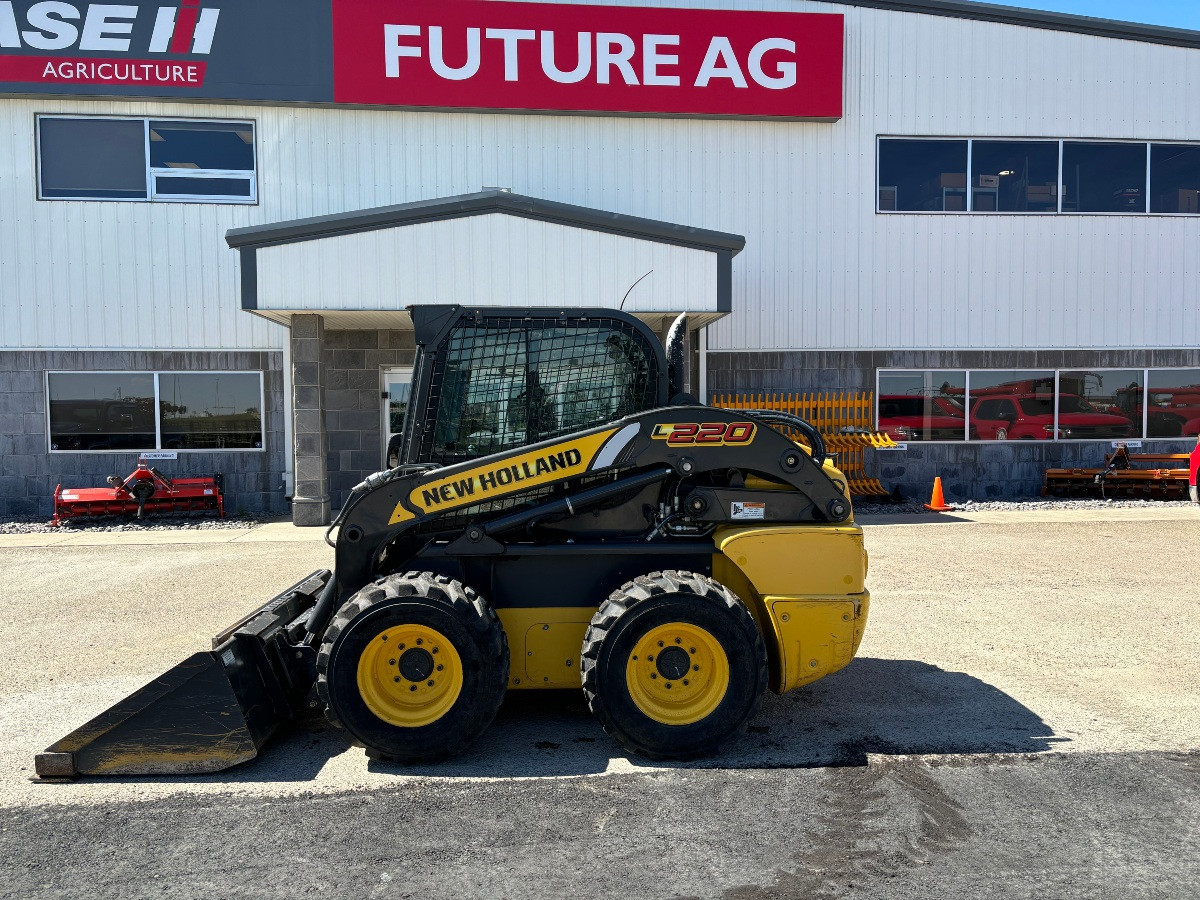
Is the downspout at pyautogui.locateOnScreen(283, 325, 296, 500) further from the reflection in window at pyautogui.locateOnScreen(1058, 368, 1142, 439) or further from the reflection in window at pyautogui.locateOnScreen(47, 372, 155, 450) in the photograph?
the reflection in window at pyautogui.locateOnScreen(1058, 368, 1142, 439)

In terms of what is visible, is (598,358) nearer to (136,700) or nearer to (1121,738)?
(136,700)

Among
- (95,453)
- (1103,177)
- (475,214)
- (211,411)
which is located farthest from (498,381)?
(1103,177)

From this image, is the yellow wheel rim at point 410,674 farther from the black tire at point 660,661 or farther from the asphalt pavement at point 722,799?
the black tire at point 660,661

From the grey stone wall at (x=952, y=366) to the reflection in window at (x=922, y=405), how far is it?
0.60ft

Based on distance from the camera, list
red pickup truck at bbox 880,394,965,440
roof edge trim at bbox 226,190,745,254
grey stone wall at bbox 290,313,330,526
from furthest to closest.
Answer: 1. red pickup truck at bbox 880,394,965,440
2. grey stone wall at bbox 290,313,330,526
3. roof edge trim at bbox 226,190,745,254

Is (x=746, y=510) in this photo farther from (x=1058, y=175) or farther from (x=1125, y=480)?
(x=1058, y=175)

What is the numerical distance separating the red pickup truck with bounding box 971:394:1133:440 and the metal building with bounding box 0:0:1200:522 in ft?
0.20

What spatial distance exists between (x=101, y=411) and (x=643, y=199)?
9.74m

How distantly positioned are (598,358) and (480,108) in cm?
1063

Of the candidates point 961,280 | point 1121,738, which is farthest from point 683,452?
point 961,280

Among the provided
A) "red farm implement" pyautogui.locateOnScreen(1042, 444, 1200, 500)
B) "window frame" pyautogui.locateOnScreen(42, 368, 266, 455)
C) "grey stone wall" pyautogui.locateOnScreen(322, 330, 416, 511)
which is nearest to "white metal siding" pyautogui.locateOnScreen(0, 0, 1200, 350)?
"window frame" pyautogui.locateOnScreen(42, 368, 266, 455)

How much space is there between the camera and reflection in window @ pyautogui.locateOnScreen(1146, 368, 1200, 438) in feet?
51.0

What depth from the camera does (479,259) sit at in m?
11.6

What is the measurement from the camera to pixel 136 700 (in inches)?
163
